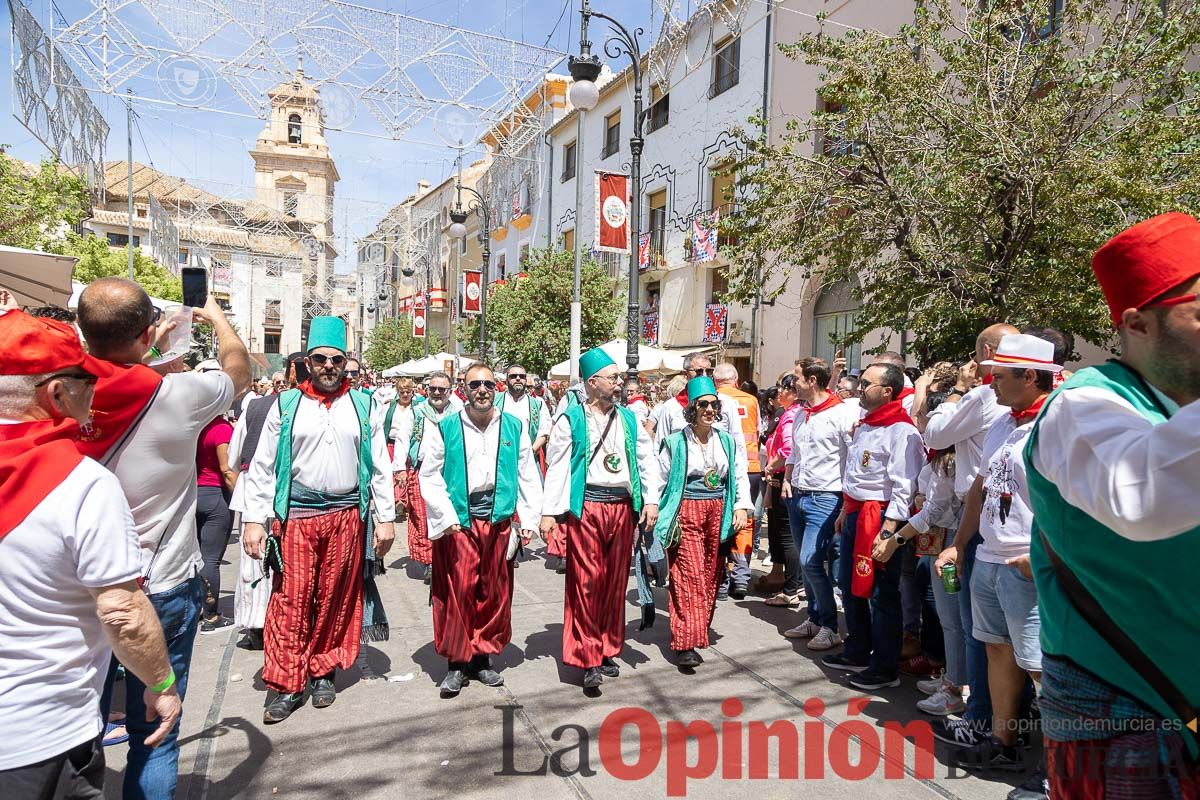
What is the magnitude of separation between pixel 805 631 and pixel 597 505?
2.11m

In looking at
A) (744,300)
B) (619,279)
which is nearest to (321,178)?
(619,279)

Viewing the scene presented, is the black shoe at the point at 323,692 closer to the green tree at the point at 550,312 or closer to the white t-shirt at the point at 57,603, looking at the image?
the white t-shirt at the point at 57,603

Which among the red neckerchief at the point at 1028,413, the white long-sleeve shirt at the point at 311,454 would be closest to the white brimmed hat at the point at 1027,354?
the red neckerchief at the point at 1028,413

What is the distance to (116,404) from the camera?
8.49 feet

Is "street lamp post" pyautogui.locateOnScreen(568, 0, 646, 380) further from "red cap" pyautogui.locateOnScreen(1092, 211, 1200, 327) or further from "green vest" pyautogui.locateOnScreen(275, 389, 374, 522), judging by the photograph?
"red cap" pyautogui.locateOnScreen(1092, 211, 1200, 327)

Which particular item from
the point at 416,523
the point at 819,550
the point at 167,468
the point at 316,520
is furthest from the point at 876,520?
the point at 416,523

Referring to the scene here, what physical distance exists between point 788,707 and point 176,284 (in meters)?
35.0

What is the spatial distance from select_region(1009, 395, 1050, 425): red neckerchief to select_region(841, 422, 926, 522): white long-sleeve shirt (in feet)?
4.46

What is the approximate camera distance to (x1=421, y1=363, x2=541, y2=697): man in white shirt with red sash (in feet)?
16.0

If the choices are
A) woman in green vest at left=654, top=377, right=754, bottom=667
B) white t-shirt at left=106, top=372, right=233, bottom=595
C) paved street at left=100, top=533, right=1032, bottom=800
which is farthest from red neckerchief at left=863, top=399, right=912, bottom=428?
white t-shirt at left=106, top=372, right=233, bottom=595

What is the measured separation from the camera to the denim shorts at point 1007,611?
3254 mm

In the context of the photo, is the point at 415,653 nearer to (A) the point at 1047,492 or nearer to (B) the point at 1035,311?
(A) the point at 1047,492

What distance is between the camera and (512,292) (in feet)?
73.3

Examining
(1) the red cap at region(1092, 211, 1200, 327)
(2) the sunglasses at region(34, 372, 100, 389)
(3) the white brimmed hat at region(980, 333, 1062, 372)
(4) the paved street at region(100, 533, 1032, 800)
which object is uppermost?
(1) the red cap at region(1092, 211, 1200, 327)
